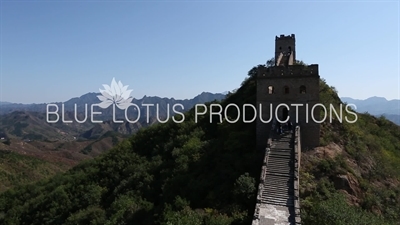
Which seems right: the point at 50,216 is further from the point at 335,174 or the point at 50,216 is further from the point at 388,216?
the point at 388,216

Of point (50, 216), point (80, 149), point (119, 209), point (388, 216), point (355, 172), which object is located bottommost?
point (80, 149)

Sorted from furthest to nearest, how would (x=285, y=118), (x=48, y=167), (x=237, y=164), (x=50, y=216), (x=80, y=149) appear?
(x=80, y=149) → (x=48, y=167) → (x=50, y=216) → (x=285, y=118) → (x=237, y=164)

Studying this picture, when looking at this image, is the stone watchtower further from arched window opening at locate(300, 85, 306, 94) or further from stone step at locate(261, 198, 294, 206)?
stone step at locate(261, 198, 294, 206)

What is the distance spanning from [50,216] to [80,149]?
15355 centimetres

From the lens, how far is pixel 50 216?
2692 centimetres

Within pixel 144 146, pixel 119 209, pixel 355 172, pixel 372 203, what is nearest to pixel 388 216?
pixel 372 203

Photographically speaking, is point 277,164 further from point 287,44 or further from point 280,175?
point 287,44

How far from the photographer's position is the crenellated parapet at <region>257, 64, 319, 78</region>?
19953 millimetres

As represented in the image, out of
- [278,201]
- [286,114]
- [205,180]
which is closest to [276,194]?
[278,201]

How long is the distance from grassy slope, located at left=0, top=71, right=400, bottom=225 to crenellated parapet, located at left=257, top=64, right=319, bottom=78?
16.4 feet

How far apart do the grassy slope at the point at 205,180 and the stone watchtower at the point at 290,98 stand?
150 centimetres

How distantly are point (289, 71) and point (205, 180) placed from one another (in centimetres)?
977

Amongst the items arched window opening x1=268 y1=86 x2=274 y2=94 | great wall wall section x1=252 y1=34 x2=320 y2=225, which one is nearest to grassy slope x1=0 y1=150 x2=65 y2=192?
great wall wall section x1=252 y1=34 x2=320 y2=225

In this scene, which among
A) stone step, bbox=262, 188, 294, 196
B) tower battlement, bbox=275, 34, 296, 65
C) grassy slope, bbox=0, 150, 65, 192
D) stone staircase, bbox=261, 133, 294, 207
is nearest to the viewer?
stone staircase, bbox=261, 133, 294, 207
